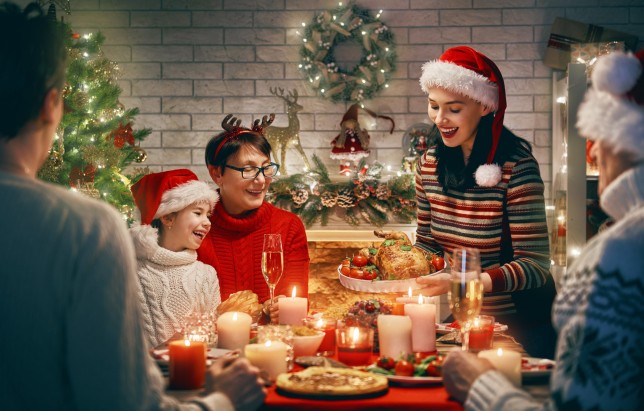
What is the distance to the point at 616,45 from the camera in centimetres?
456

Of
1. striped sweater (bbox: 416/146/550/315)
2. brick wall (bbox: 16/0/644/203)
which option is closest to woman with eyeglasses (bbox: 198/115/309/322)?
striped sweater (bbox: 416/146/550/315)

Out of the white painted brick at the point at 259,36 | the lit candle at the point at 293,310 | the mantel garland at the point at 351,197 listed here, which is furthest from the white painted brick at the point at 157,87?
the lit candle at the point at 293,310

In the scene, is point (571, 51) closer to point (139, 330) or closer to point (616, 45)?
point (616, 45)

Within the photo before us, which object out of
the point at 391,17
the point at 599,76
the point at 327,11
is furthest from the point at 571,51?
the point at 599,76

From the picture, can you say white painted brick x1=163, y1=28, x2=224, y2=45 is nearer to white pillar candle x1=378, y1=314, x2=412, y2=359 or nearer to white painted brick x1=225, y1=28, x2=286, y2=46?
white painted brick x1=225, y1=28, x2=286, y2=46

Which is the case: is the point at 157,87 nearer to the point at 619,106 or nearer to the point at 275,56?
the point at 275,56

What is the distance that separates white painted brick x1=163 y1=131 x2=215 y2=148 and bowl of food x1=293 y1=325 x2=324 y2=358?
3517 millimetres

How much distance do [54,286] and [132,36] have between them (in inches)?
179

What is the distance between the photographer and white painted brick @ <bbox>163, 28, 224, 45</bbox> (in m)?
5.28

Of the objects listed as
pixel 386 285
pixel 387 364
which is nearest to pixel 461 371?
pixel 387 364

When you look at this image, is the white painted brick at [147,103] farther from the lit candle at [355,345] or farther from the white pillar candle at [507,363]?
the white pillar candle at [507,363]

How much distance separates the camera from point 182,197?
283 centimetres

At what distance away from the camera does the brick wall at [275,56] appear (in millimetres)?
5203

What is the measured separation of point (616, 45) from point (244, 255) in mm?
3001
